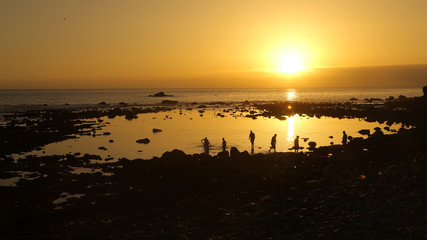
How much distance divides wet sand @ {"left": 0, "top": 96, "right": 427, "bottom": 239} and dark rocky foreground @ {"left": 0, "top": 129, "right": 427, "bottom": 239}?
44 mm

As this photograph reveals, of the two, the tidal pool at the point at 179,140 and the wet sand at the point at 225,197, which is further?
the tidal pool at the point at 179,140

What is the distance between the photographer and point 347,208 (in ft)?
46.2

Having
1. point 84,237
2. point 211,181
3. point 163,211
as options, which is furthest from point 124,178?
point 84,237

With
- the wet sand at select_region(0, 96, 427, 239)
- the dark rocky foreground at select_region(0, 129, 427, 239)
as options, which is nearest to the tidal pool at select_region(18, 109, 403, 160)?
the wet sand at select_region(0, 96, 427, 239)

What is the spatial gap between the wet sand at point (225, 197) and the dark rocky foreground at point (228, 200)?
4 cm

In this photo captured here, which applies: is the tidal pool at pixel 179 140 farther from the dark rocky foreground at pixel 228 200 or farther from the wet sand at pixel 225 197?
the dark rocky foreground at pixel 228 200

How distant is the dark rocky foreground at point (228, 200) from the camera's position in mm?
13078

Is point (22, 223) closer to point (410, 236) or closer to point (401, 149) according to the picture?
point (410, 236)

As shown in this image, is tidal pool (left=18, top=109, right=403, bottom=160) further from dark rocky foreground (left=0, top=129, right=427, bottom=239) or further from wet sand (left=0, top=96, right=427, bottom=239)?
dark rocky foreground (left=0, top=129, right=427, bottom=239)

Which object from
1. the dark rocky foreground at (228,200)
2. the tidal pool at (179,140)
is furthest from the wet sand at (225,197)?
the tidal pool at (179,140)

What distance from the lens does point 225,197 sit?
1864 cm

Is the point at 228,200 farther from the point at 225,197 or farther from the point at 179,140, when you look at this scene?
the point at 179,140

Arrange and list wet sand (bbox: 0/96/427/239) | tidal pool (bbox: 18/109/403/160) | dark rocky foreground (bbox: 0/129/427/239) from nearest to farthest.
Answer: dark rocky foreground (bbox: 0/129/427/239) < wet sand (bbox: 0/96/427/239) < tidal pool (bbox: 18/109/403/160)

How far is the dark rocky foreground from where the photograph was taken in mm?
13078
